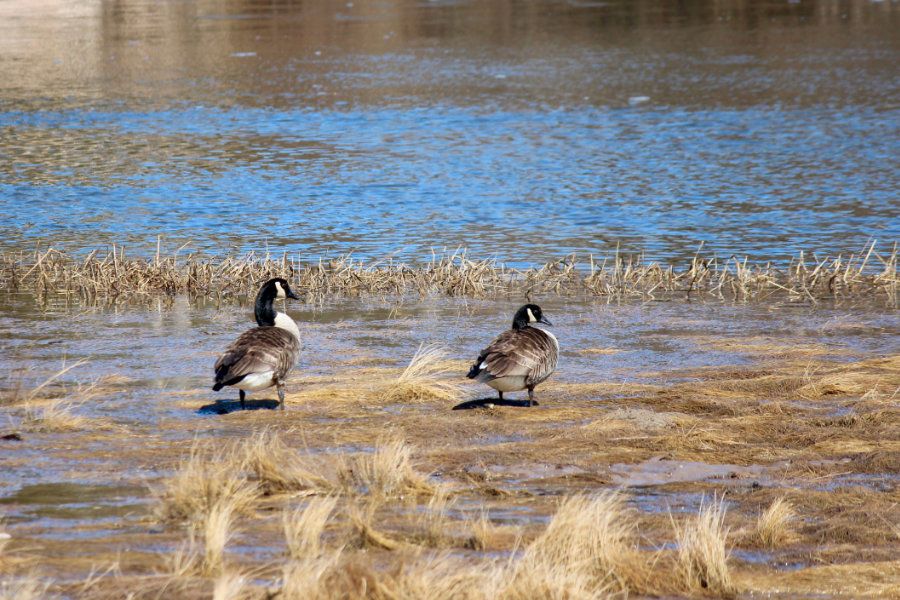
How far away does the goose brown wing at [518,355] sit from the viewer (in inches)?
368

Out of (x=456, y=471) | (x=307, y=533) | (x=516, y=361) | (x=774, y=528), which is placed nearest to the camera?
(x=307, y=533)

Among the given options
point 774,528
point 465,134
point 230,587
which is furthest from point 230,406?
point 465,134

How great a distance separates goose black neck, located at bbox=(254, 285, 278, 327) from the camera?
10.6 meters

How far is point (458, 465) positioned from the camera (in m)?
7.88

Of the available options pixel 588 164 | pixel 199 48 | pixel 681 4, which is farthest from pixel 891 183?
pixel 681 4

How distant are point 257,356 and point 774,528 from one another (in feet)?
15.2

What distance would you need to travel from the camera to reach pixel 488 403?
1002cm

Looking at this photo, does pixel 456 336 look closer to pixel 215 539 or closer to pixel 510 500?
pixel 510 500

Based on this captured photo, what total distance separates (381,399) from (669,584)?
14.6 feet

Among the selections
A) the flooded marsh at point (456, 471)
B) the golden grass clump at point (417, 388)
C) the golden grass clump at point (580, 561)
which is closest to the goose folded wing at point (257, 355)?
the flooded marsh at point (456, 471)

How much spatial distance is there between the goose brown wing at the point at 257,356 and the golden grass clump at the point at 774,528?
14.6 ft

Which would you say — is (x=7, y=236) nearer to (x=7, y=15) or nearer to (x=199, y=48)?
(x=199, y=48)

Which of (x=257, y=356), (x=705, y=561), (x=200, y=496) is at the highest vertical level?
(x=257, y=356)

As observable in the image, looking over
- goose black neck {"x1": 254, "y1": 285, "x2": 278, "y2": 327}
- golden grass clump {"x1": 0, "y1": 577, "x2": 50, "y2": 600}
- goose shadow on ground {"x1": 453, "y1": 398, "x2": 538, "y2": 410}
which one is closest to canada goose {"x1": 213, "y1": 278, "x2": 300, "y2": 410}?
goose black neck {"x1": 254, "y1": 285, "x2": 278, "y2": 327}
